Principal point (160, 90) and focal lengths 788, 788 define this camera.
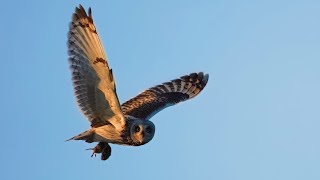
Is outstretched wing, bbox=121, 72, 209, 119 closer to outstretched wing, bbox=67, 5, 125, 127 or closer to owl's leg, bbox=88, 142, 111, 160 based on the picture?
owl's leg, bbox=88, 142, 111, 160

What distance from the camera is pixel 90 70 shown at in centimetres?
1467

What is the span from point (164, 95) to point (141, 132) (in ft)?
13.1

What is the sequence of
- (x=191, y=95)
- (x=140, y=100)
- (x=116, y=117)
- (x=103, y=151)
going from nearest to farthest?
(x=116, y=117) < (x=103, y=151) < (x=140, y=100) < (x=191, y=95)

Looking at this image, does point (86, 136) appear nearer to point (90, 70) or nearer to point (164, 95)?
point (90, 70)

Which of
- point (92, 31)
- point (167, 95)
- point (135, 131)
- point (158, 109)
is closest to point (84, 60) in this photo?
point (92, 31)

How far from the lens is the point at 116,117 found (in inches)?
601

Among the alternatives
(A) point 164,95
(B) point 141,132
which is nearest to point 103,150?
(B) point 141,132

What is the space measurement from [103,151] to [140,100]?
218cm

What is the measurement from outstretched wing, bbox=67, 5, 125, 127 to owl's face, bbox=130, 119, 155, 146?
11.0 inches

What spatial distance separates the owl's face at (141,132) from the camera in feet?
50.3

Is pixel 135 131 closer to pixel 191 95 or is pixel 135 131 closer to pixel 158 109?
pixel 158 109

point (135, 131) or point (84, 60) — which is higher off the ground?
point (84, 60)

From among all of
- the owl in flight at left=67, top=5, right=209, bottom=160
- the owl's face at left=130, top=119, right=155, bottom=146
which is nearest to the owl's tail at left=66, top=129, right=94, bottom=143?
the owl in flight at left=67, top=5, right=209, bottom=160

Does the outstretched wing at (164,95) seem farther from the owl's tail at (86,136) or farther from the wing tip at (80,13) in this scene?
the wing tip at (80,13)
